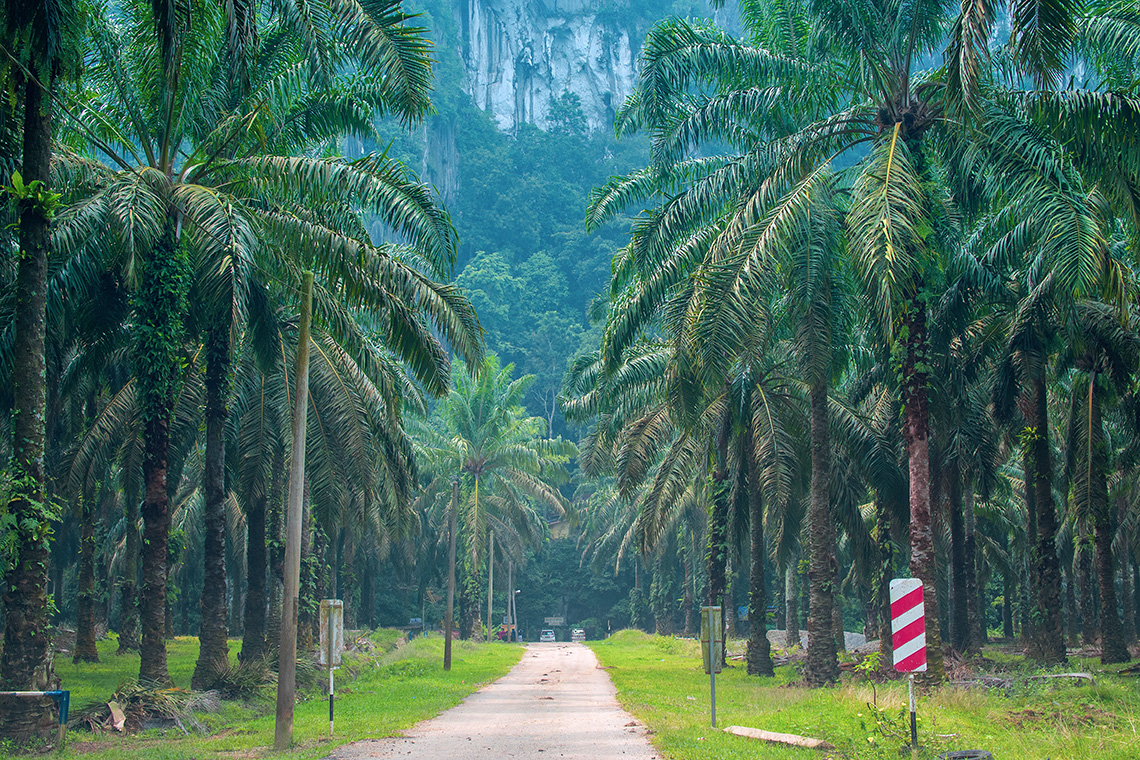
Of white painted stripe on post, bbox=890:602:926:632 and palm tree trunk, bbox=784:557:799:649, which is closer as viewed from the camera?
white painted stripe on post, bbox=890:602:926:632

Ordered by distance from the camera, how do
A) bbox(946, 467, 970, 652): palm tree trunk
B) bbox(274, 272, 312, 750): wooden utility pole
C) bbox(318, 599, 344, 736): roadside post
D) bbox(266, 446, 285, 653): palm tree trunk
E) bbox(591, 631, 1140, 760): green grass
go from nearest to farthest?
1. bbox(591, 631, 1140, 760): green grass
2. bbox(274, 272, 312, 750): wooden utility pole
3. bbox(318, 599, 344, 736): roadside post
4. bbox(266, 446, 285, 653): palm tree trunk
5. bbox(946, 467, 970, 652): palm tree trunk

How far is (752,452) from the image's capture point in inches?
1021

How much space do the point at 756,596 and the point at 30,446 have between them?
17.8 m

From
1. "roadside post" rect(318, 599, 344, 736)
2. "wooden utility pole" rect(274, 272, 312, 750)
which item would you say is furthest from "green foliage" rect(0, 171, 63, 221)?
"roadside post" rect(318, 599, 344, 736)

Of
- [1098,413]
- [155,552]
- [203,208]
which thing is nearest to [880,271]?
[1098,413]

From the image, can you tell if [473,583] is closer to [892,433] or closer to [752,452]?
[752,452]

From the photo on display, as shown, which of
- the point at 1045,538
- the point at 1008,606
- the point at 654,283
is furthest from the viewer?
the point at 1008,606

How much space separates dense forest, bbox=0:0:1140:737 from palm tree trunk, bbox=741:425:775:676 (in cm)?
14

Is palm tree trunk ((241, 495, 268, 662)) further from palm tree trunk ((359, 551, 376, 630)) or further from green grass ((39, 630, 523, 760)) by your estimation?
palm tree trunk ((359, 551, 376, 630))

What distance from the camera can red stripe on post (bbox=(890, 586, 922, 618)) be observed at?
10.8 metres

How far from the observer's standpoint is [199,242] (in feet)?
53.9

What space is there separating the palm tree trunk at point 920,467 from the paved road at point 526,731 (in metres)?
5.30

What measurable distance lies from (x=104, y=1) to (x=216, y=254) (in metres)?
5.03

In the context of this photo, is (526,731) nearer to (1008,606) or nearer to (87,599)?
(87,599)
